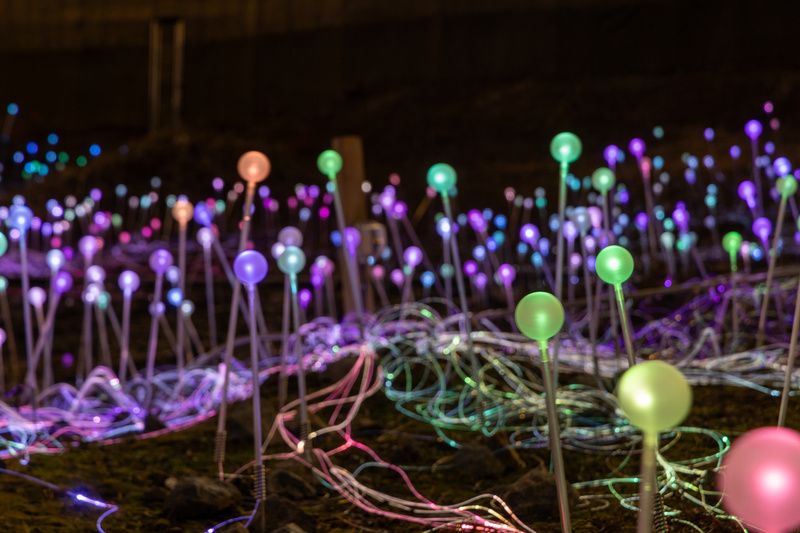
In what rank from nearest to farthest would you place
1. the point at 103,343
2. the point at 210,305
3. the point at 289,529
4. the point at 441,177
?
1. the point at 289,529
2. the point at 441,177
3. the point at 210,305
4. the point at 103,343

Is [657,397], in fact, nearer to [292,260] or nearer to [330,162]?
[292,260]

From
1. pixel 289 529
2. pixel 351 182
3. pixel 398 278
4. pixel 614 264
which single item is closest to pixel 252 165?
pixel 289 529

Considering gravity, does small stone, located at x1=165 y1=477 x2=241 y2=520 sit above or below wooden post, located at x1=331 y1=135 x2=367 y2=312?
below

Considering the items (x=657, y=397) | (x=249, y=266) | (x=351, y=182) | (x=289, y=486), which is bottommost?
(x=289, y=486)

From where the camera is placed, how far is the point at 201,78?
12.0 meters

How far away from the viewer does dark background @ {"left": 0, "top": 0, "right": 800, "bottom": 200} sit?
988cm

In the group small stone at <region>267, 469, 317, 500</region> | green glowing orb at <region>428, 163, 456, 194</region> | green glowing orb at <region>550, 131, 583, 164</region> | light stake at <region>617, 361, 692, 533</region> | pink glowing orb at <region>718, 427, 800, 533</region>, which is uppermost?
green glowing orb at <region>550, 131, 583, 164</region>

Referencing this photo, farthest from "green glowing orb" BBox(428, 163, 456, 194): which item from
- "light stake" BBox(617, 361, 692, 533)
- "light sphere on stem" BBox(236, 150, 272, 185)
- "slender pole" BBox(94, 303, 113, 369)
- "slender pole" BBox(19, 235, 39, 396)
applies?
"slender pole" BBox(94, 303, 113, 369)

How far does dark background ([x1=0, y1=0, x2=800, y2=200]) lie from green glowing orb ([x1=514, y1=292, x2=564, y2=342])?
24.2 feet

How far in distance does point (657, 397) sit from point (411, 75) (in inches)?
417

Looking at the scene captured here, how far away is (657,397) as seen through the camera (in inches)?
46.1

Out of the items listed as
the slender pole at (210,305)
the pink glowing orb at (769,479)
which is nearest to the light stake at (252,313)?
the pink glowing orb at (769,479)

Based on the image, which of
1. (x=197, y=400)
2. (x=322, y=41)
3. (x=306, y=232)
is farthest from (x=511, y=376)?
(x=322, y=41)

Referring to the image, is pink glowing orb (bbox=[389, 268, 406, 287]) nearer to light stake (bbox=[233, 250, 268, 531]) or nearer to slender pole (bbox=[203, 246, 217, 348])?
slender pole (bbox=[203, 246, 217, 348])
